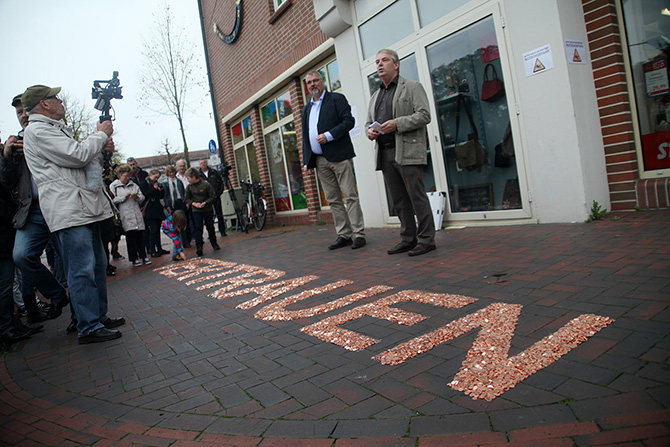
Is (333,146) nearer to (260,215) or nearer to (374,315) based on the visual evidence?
(374,315)

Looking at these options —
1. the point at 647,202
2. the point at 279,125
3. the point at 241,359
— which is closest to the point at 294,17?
the point at 279,125

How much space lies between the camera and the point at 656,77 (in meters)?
4.71

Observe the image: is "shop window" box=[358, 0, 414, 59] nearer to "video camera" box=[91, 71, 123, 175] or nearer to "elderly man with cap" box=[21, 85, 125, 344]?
"video camera" box=[91, 71, 123, 175]

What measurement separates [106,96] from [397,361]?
366 cm

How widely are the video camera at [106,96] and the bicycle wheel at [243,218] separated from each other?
7283 mm

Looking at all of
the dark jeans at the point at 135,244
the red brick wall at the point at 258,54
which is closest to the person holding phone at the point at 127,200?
the dark jeans at the point at 135,244

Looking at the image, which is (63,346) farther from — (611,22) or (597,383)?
(611,22)

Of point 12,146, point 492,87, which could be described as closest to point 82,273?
point 12,146

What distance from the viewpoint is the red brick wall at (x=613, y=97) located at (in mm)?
4770

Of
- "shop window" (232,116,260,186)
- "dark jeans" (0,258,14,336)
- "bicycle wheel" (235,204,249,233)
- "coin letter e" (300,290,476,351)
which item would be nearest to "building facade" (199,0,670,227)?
"coin letter e" (300,290,476,351)

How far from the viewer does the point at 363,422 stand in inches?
69.9

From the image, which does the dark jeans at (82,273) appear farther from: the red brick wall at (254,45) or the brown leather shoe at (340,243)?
the red brick wall at (254,45)

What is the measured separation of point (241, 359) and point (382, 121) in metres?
3.09

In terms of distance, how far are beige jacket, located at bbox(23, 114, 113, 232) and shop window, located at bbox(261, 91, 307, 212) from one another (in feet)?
22.6
